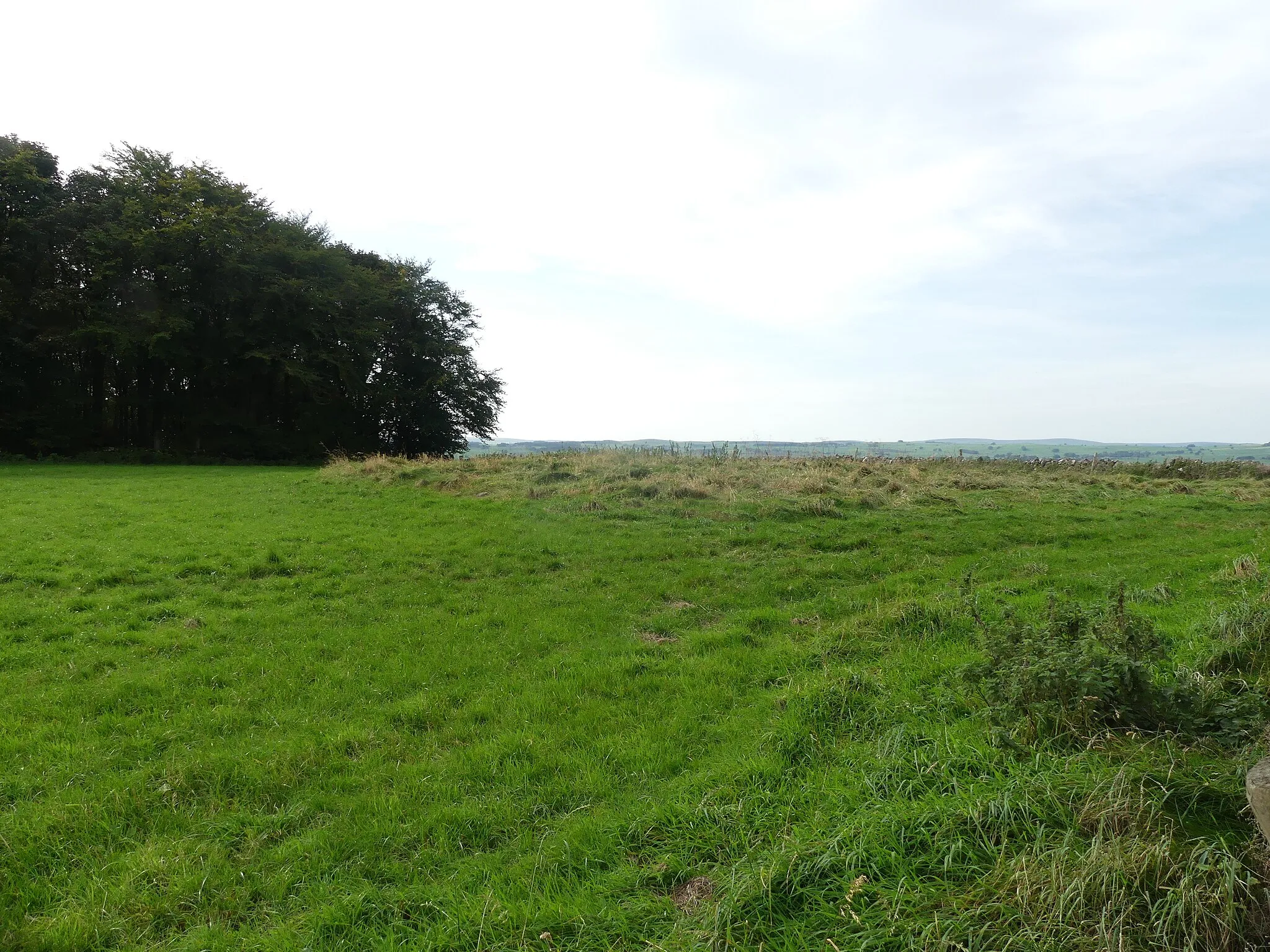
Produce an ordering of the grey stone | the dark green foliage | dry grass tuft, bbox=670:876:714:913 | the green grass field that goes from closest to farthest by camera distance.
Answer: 1. the grey stone
2. the green grass field
3. dry grass tuft, bbox=670:876:714:913
4. the dark green foliage

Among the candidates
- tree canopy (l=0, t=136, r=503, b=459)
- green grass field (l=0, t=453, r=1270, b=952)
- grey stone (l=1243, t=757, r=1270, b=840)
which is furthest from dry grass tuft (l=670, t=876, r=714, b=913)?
tree canopy (l=0, t=136, r=503, b=459)

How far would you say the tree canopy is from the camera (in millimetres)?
32188

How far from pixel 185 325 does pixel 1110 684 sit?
40.3 m

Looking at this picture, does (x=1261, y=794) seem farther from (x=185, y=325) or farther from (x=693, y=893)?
(x=185, y=325)

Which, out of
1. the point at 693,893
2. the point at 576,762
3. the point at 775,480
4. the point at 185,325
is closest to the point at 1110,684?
the point at 693,893

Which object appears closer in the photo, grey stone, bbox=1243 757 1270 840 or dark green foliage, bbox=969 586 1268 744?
grey stone, bbox=1243 757 1270 840

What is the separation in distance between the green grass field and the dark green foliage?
20 centimetres

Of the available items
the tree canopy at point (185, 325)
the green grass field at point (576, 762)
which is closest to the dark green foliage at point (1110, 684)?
the green grass field at point (576, 762)

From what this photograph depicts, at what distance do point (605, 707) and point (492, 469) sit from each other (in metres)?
19.0

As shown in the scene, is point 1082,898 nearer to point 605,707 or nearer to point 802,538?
point 605,707

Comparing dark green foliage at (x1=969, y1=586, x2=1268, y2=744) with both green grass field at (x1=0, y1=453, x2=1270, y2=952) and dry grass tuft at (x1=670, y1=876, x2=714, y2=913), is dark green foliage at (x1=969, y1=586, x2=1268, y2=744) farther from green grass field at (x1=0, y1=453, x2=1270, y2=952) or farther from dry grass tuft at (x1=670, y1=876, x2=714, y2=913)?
dry grass tuft at (x1=670, y1=876, x2=714, y2=913)

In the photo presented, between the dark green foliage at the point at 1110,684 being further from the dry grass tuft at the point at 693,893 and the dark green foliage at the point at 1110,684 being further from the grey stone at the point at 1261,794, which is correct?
the dry grass tuft at the point at 693,893

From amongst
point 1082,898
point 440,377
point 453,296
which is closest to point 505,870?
point 1082,898

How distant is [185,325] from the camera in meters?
32.7
